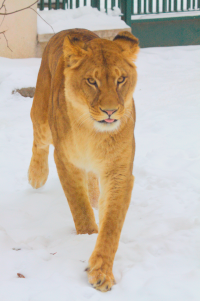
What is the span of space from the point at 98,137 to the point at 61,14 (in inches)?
262

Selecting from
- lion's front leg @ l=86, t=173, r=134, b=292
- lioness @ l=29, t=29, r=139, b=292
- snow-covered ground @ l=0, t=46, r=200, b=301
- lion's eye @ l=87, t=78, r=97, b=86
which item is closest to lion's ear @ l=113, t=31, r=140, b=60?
lioness @ l=29, t=29, r=139, b=292

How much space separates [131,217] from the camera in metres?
3.27

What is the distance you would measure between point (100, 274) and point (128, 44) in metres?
1.46

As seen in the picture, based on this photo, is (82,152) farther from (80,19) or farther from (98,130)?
(80,19)

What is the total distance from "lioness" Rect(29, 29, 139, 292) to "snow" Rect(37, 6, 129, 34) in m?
5.50

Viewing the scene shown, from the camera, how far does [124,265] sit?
88.7 inches

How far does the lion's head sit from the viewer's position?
2199mm

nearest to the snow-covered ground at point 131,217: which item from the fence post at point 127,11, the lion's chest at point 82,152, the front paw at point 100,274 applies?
the front paw at point 100,274

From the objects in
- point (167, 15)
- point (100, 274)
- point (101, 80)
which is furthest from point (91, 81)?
point (167, 15)

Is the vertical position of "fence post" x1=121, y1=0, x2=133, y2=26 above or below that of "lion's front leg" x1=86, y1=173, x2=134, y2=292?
above

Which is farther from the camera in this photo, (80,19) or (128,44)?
(80,19)

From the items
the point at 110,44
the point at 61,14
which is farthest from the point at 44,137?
the point at 61,14

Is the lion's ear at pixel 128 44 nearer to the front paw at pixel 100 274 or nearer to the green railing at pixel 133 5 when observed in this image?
the front paw at pixel 100 274

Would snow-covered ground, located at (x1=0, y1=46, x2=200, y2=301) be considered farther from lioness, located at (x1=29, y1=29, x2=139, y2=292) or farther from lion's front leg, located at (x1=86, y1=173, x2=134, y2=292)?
lioness, located at (x1=29, y1=29, x2=139, y2=292)
